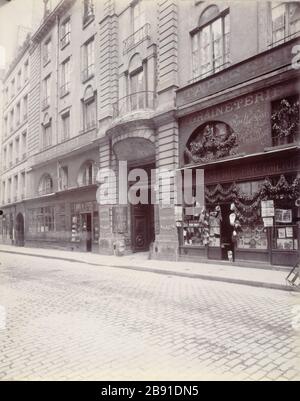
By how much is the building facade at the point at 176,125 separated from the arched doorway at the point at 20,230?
6477 mm

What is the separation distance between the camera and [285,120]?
38.6 ft

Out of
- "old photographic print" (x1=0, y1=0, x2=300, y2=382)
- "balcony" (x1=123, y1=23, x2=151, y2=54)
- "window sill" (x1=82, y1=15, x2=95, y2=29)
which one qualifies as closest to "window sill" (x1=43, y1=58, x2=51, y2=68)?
"old photographic print" (x1=0, y1=0, x2=300, y2=382)

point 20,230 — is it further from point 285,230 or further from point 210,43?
point 285,230

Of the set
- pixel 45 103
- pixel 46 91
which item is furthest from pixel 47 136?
pixel 46 91

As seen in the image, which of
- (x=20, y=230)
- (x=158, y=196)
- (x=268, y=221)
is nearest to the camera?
(x=268, y=221)

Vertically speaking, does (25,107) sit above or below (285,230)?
above

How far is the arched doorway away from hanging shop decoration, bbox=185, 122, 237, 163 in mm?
20671

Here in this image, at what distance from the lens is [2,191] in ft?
119

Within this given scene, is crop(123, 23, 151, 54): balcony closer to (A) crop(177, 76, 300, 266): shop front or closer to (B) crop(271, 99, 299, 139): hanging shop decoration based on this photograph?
(A) crop(177, 76, 300, 266): shop front

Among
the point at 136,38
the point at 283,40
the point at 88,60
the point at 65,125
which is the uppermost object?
the point at 88,60

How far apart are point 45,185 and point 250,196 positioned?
18888 mm

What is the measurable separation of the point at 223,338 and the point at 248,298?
2.97 m

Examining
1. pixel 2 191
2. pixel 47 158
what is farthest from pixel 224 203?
pixel 2 191

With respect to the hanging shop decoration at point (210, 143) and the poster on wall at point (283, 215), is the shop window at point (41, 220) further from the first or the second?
the poster on wall at point (283, 215)
